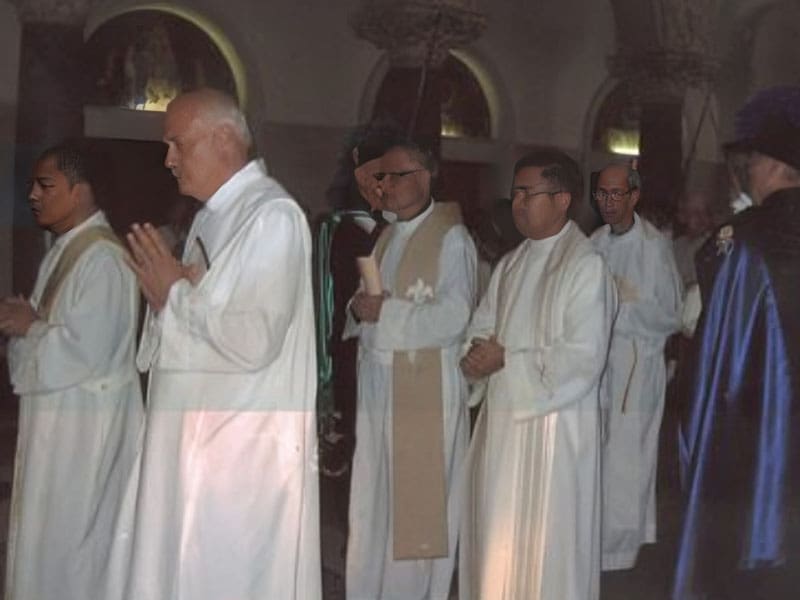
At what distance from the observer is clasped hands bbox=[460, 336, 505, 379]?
3686 mm

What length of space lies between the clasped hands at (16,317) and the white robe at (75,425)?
0.11ft

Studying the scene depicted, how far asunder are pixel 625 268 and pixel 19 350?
1.92m

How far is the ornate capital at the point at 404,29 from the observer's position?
3.97 m

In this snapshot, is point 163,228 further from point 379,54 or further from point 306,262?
point 379,54

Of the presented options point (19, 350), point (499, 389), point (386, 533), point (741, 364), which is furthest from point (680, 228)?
point (19, 350)

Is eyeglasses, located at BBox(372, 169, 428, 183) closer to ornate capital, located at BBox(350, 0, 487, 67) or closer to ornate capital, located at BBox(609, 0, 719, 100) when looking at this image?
ornate capital, located at BBox(350, 0, 487, 67)

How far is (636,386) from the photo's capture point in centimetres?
411

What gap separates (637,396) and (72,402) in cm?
184

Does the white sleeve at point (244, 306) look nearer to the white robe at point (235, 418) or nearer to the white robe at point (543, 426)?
the white robe at point (235, 418)

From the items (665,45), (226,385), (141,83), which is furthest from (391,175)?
(665,45)

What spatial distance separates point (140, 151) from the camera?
3773 mm

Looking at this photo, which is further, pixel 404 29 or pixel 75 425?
pixel 404 29

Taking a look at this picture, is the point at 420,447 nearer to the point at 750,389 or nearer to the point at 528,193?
the point at 528,193

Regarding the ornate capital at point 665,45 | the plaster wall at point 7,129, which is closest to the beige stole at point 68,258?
the plaster wall at point 7,129
